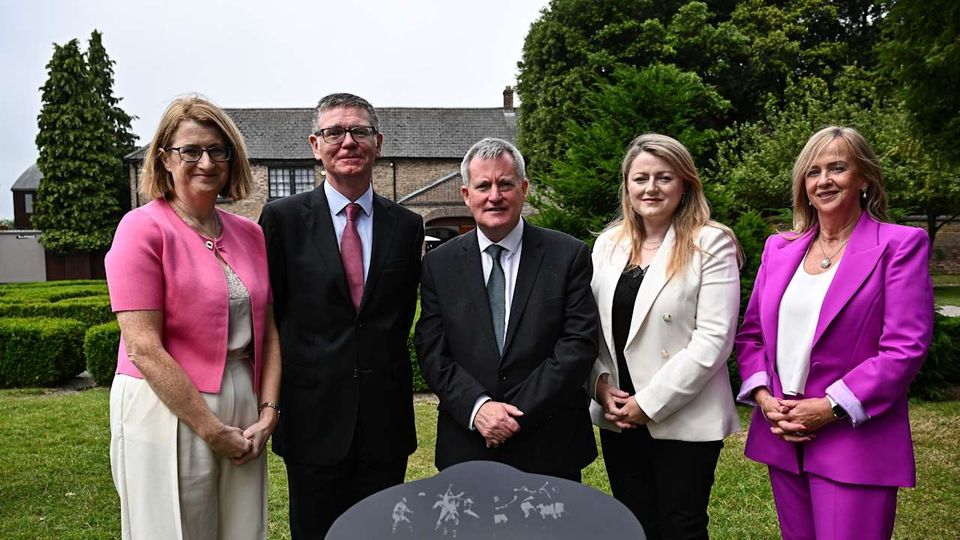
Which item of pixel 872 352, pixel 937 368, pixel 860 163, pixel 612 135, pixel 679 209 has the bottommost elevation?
pixel 937 368

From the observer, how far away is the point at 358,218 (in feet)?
10.1

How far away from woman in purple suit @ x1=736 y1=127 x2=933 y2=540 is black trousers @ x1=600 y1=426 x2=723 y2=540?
262 millimetres

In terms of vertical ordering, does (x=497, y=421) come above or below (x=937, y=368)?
above

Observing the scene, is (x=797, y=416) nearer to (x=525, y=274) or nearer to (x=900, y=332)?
(x=900, y=332)

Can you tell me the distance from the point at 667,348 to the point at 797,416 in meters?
0.58

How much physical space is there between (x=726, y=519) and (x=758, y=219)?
348cm

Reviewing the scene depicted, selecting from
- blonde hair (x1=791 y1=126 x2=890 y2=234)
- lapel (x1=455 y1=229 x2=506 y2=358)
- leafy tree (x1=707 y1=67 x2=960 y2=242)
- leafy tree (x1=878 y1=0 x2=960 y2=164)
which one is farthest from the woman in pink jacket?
leafy tree (x1=707 y1=67 x2=960 y2=242)

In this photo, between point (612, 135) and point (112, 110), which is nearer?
point (612, 135)

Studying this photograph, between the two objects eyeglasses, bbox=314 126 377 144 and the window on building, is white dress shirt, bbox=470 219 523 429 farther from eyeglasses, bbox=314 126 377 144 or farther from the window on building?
the window on building

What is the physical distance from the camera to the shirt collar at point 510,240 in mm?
2898

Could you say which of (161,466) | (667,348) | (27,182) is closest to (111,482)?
(161,466)

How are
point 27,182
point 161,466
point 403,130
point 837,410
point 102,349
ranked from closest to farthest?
1. point 161,466
2. point 837,410
3. point 102,349
4. point 403,130
5. point 27,182

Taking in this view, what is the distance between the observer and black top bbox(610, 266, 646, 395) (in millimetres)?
3016

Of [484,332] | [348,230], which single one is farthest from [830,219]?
[348,230]
